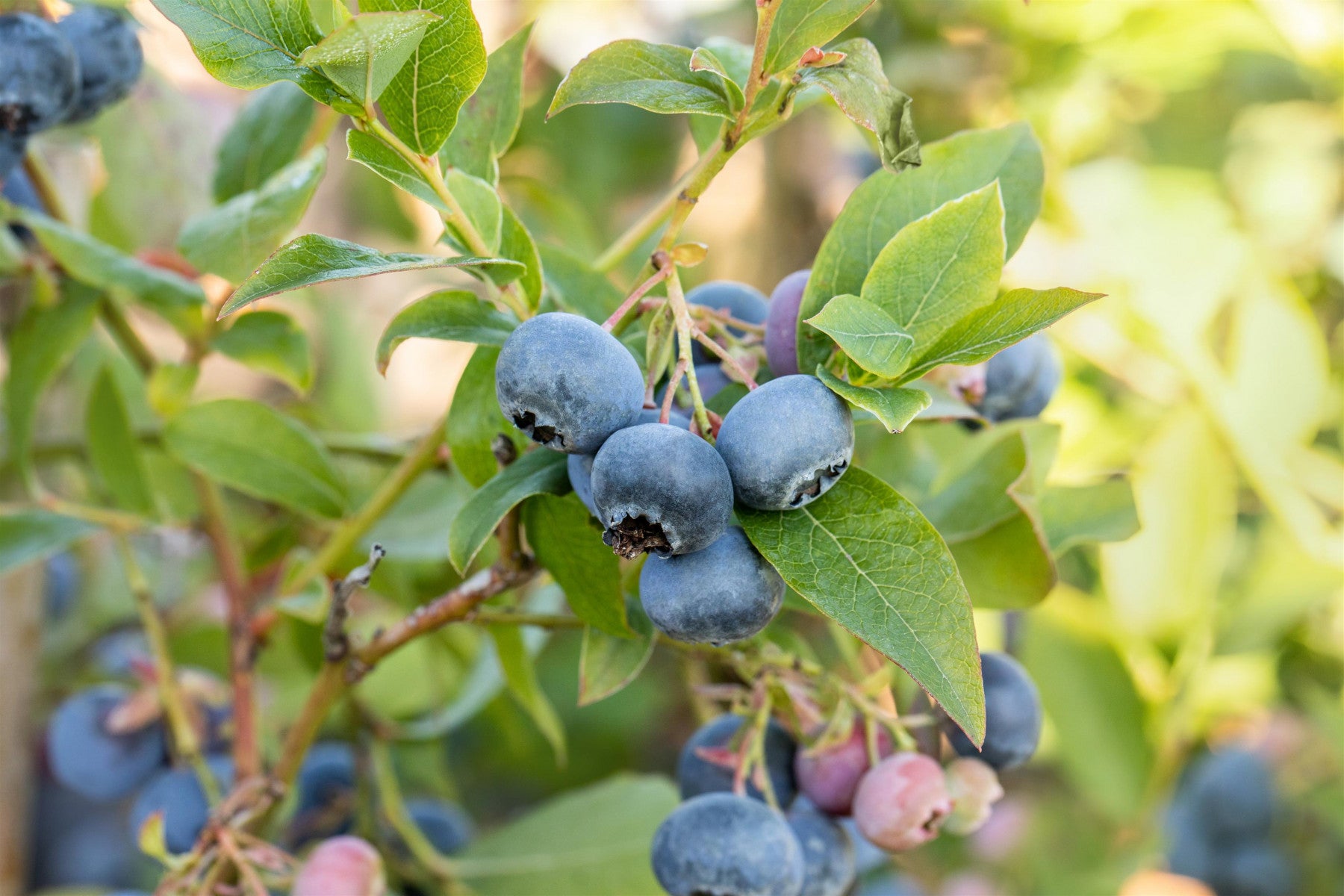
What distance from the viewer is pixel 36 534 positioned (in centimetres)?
80

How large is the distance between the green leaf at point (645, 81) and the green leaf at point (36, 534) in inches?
21.8

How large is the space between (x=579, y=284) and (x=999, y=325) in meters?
0.23

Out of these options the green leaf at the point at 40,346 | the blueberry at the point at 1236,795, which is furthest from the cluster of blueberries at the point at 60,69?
the blueberry at the point at 1236,795

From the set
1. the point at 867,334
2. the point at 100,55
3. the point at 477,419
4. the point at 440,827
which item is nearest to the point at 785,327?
the point at 867,334

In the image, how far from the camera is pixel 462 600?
56 cm

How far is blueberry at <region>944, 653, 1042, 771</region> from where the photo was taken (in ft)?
2.07

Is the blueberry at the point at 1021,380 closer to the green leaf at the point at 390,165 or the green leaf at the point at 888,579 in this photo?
the green leaf at the point at 888,579

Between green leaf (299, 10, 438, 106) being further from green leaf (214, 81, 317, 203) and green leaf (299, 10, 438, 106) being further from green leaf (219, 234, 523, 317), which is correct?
green leaf (214, 81, 317, 203)

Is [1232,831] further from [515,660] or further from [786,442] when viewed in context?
[786,442]

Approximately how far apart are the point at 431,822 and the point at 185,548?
542mm

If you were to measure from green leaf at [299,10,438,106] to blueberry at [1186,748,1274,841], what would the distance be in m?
1.60

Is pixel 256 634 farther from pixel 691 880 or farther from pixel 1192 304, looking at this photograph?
pixel 1192 304

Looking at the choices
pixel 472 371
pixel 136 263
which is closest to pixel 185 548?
pixel 136 263

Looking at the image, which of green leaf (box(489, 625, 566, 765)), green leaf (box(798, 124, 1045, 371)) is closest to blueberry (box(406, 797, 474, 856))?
green leaf (box(489, 625, 566, 765))
